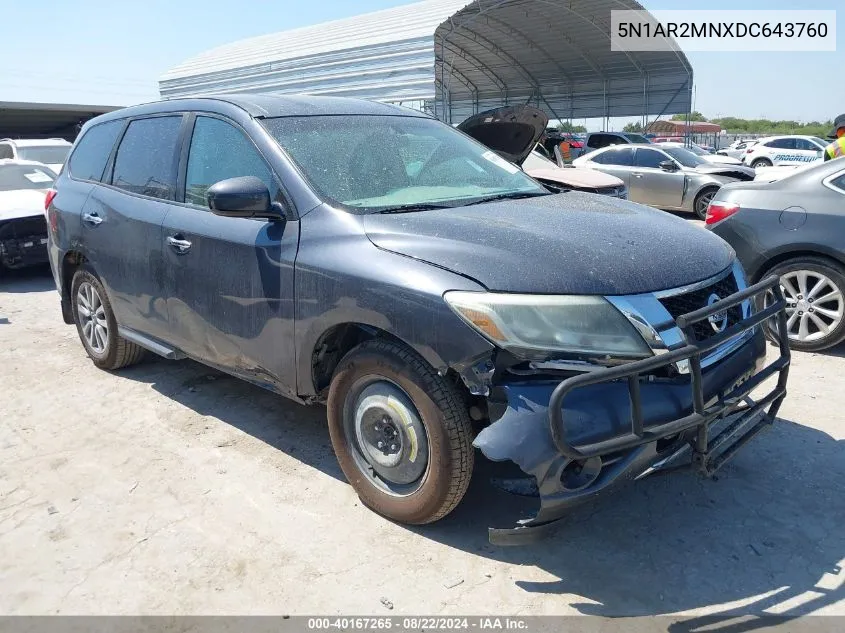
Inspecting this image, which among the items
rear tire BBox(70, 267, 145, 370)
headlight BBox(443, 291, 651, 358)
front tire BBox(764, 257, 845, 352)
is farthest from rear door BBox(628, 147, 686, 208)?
headlight BBox(443, 291, 651, 358)

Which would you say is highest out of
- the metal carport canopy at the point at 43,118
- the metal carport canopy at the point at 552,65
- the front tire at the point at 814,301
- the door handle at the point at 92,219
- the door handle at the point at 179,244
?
the metal carport canopy at the point at 552,65

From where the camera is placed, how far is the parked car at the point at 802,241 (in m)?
5.08

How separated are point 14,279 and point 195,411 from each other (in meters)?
6.60

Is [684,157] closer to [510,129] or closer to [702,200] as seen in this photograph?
[702,200]

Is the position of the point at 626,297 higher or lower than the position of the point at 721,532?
higher

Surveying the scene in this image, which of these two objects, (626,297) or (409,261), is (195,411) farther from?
(626,297)

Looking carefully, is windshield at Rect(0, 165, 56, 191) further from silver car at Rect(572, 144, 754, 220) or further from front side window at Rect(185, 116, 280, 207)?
silver car at Rect(572, 144, 754, 220)

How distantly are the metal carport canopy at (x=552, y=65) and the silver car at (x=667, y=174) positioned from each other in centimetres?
Answer: 734

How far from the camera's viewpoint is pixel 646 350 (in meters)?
2.56

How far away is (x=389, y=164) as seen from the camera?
363cm

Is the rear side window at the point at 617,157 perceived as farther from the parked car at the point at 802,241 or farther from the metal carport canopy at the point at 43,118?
the metal carport canopy at the point at 43,118

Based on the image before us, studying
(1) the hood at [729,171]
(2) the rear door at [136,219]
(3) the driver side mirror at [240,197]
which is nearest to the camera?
(3) the driver side mirror at [240,197]

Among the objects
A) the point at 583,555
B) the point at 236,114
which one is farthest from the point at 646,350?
the point at 236,114

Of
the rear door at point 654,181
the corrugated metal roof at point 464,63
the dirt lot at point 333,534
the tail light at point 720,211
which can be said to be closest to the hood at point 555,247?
the dirt lot at point 333,534
